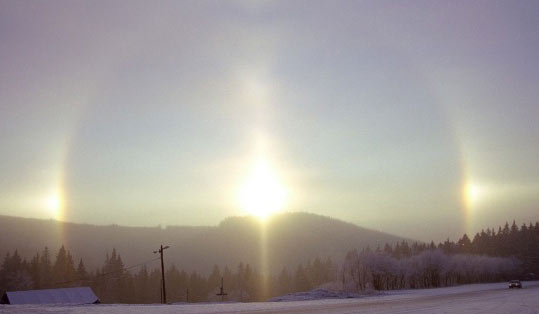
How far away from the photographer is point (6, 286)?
118875 millimetres

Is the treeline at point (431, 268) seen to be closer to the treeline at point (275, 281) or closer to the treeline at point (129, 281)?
the treeline at point (275, 281)

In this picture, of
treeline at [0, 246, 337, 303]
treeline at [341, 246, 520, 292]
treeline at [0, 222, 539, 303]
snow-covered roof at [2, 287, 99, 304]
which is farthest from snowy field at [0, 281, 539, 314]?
treeline at [0, 222, 539, 303]

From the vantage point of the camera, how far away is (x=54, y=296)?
248ft

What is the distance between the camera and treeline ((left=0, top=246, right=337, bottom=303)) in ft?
412

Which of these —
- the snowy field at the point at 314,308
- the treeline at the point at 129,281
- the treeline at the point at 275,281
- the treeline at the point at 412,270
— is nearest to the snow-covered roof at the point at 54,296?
the treeline at the point at 129,281

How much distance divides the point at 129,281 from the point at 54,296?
2796 inches

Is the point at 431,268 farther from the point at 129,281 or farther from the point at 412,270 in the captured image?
the point at 129,281

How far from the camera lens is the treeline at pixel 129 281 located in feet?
412

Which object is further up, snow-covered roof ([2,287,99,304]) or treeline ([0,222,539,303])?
snow-covered roof ([2,287,99,304])

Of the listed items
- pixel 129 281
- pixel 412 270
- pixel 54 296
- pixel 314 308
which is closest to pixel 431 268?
pixel 412 270

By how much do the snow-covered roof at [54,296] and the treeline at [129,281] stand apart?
103 feet

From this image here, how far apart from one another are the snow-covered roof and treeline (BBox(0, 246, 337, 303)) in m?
31.5

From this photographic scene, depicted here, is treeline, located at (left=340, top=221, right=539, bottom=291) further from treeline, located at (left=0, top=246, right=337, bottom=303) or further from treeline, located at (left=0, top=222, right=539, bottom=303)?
treeline, located at (left=0, top=246, right=337, bottom=303)

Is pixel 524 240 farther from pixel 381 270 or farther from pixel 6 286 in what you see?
pixel 6 286
